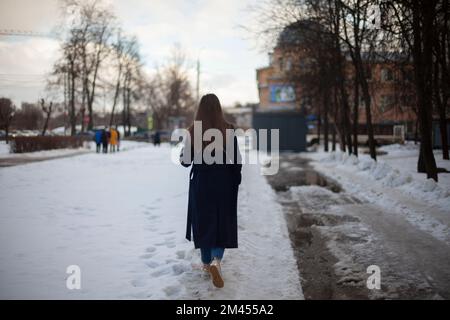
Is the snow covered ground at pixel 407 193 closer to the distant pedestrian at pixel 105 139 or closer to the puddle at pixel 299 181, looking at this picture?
the puddle at pixel 299 181

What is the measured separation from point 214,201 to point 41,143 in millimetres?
24410

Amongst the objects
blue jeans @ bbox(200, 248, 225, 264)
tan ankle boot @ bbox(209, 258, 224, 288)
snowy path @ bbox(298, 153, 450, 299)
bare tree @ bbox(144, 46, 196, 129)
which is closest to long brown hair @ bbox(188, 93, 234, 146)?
blue jeans @ bbox(200, 248, 225, 264)

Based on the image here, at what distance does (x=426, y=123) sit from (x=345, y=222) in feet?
21.0

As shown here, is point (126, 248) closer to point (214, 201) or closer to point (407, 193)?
point (214, 201)

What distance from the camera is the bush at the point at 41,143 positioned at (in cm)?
2359

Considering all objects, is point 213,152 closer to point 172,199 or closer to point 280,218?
point 280,218

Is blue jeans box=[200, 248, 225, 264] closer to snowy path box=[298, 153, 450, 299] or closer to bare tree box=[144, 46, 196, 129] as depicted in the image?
snowy path box=[298, 153, 450, 299]

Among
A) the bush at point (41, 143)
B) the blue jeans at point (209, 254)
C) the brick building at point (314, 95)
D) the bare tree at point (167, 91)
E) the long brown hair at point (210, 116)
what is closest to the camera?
the long brown hair at point (210, 116)

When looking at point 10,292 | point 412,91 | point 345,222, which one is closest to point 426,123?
point 345,222

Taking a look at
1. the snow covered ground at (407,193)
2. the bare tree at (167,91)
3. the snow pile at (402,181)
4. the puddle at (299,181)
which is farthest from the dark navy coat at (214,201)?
the bare tree at (167,91)

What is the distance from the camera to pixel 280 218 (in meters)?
7.73

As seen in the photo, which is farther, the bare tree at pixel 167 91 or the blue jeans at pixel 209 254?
the bare tree at pixel 167 91

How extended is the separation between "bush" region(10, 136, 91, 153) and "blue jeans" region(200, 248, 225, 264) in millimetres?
22805

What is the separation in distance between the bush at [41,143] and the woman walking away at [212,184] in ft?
74.7
